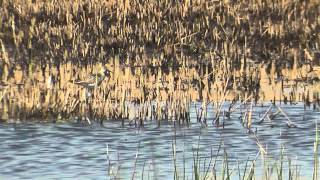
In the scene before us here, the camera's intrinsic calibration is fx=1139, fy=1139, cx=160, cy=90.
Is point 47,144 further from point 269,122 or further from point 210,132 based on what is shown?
point 269,122

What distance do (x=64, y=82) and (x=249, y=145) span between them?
4150 mm

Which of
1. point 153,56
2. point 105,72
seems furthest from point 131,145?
point 153,56

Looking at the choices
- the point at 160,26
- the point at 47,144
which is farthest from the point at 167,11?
the point at 47,144

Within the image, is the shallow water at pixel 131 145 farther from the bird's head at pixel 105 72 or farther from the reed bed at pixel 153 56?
the bird's head at pixel 105 72

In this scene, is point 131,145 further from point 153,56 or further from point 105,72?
point 153,56

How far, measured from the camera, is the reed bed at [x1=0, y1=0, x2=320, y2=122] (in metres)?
12.2

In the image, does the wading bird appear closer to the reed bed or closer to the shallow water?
the reed bed

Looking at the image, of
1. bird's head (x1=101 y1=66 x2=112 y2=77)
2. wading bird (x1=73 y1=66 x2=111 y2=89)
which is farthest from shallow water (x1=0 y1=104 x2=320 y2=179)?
bird's head (x1=101 y1=66 x2=112 y2=77)

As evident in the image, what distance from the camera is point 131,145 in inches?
408

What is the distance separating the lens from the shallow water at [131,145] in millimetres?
9039

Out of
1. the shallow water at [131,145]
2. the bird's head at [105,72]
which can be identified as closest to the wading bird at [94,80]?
the bird's head at [105,72]

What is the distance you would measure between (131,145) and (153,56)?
6.19 meters

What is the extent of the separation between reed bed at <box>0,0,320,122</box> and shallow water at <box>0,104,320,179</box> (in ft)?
1.47

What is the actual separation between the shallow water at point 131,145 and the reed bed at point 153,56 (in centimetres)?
45
